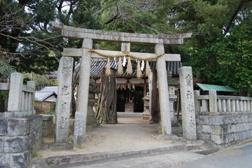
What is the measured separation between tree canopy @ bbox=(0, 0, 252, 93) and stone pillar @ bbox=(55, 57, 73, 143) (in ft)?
2.59

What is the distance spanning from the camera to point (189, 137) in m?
11.4

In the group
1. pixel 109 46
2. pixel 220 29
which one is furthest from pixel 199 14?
pixel 109 46

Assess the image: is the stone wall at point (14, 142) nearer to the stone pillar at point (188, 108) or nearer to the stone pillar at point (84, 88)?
the stone pillar at point (84, 88)

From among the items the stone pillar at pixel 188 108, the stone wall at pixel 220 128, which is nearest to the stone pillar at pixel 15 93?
the stone pillar at pixel 188 108

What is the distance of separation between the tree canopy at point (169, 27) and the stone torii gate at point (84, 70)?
0.75 metres

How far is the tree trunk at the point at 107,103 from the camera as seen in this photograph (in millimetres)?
15766

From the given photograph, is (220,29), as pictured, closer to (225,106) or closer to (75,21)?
(225,106)

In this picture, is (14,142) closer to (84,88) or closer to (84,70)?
(84,88)

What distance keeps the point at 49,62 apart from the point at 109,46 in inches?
283

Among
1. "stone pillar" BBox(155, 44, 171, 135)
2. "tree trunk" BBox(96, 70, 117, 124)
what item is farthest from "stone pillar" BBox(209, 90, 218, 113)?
"tree trunk" BBox(96, 70, 117, 124)

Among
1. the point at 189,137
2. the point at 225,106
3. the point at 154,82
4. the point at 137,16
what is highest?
the point at 137,16

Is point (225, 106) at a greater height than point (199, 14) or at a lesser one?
lesser

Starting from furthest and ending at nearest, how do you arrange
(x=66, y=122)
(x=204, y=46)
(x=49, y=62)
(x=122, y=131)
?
(x=204, y=46) → (x=122, y=131) → (x=49, y=62) → (x=66, y=122)

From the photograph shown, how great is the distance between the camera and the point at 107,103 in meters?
15.8
